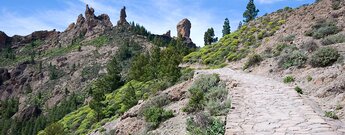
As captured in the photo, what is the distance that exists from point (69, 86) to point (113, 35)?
135 ft

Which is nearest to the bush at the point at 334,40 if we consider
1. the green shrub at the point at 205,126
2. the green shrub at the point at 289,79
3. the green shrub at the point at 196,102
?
the green shrub at the point at 289,79

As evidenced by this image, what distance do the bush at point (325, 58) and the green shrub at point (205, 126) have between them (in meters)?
9.30

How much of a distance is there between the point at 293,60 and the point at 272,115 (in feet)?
41.7

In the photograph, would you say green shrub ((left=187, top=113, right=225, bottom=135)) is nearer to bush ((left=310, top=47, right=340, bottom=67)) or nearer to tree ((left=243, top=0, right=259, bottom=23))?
A: bush ((left=310, top=47, right=340, bottom=67))

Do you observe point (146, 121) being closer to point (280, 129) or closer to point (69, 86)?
point (280, 129)

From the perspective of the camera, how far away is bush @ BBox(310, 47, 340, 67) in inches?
798

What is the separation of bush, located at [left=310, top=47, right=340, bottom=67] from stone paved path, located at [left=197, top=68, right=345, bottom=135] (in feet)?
17.1

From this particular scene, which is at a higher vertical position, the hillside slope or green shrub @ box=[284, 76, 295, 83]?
the hillside slope

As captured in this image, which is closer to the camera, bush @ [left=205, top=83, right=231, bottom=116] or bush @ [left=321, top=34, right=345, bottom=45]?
bush @ [left=205, top=83, right=231, bottom=116]

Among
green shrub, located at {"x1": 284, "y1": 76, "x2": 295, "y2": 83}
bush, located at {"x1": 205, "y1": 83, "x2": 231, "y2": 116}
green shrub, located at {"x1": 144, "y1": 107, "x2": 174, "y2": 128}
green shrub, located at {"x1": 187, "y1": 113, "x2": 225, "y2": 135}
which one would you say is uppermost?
green shrub, located at {"x1": 284, "y1": 76, "x2": 295, "y2": 83}

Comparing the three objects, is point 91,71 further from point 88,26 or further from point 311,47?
point 311,47

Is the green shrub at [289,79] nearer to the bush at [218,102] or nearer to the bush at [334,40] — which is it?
the bush at [218,102]

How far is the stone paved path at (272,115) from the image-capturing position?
10.3m

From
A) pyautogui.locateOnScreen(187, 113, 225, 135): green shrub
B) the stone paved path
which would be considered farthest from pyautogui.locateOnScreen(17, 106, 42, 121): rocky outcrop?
the stone paved path
